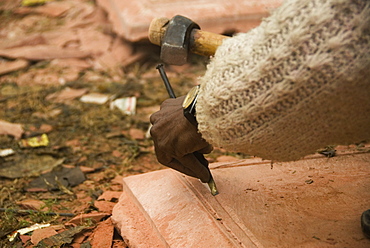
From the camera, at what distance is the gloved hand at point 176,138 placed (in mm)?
1591

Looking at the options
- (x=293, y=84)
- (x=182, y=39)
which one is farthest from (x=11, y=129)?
(x=293, y=84)

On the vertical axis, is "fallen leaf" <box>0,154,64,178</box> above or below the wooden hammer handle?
below

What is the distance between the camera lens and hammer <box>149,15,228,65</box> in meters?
1.75

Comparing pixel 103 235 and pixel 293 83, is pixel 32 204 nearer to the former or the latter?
pixel 103 235

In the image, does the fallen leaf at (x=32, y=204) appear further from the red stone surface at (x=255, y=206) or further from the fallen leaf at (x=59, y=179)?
the red stone surface at (x=255, y=206)

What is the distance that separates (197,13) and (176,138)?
2672 mm

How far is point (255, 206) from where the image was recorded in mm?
1816

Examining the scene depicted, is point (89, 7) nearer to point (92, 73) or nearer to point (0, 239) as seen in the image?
point (92, 73)

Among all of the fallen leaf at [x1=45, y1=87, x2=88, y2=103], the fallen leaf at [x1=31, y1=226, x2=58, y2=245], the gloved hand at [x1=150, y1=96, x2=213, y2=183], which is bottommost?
the fallen leaf at [x1=45, y1=87, x2=88, y2=103]

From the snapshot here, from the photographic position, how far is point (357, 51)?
1135 mm

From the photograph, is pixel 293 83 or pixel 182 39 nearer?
pixel 293 83

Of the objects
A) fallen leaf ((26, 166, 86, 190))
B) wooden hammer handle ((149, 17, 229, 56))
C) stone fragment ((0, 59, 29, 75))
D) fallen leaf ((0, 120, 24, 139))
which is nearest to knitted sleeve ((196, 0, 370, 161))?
wooden hammer handle ((149, 17, 229, 56))

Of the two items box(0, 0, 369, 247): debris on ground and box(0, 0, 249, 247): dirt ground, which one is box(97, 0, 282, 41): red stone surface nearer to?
box(0, 0, 369, 247): debris on ground

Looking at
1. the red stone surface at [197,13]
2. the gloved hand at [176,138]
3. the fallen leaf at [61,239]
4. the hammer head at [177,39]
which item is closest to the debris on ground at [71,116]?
the fallen leaf at [61,239]
